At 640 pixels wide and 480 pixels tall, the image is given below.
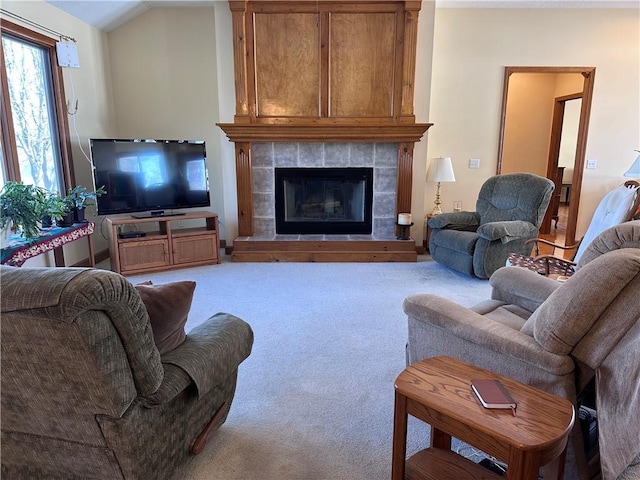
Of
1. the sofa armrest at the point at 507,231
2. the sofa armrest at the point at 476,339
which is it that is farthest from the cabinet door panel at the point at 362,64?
the sofa armrest at the point at 476,339

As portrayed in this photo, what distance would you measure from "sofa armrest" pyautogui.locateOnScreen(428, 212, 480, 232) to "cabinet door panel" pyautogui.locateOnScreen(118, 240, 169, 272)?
9.52ft

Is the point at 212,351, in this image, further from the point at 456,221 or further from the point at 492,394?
the point at 456,221

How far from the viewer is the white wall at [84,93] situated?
13.3 ft

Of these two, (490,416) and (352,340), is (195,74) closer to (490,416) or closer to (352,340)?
(352,340)

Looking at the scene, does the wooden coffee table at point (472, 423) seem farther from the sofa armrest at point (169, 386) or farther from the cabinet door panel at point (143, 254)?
the cabinet door panel at point (143, 254)

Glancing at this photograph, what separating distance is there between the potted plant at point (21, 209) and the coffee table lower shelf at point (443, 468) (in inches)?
116

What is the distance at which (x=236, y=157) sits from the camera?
189 inches

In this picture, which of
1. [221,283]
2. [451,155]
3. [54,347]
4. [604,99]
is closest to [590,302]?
[54,347]

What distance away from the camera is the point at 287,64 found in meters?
4.57

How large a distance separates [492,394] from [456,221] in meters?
3.43

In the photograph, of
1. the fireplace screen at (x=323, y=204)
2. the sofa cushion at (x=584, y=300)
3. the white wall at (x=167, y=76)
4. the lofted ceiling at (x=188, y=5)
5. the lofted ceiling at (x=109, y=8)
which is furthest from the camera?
the fireplace screen at (x=323, y=204)

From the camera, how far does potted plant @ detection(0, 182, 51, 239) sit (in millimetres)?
2883

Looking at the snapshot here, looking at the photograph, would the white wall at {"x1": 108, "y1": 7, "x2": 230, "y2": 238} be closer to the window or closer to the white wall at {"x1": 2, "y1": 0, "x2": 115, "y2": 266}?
the white wall at {"x1": 2, "y1": 0, "x2": 115, "y2": 266}

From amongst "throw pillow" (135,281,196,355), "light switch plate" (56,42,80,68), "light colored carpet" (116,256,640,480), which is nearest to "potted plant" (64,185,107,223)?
"light colored carpet" (116,256,640,480)
